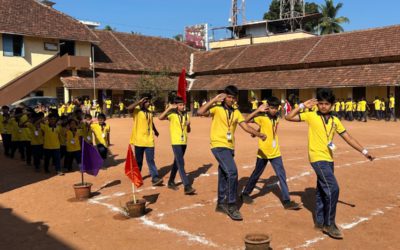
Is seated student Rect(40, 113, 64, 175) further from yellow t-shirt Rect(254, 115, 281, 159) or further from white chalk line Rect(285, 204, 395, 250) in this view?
white chalk line Rect(285, 204, 395, 250)


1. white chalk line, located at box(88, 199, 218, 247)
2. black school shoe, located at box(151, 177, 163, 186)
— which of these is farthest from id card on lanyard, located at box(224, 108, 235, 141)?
black school shoe, located at box(151, 177, 163, 186)

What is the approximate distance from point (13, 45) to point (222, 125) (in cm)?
2884

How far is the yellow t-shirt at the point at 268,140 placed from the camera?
6746mm

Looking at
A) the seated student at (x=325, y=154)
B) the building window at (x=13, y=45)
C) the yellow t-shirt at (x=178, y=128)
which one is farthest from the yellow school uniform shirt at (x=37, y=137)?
the building window at (x=13, y=45)

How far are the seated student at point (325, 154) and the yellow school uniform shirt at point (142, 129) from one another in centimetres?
356

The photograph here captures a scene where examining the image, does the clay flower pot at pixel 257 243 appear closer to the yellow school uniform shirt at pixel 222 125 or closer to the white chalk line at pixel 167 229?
the white chalk line at pixel 167 229

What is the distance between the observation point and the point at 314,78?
31.5 m

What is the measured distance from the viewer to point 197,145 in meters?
15.4

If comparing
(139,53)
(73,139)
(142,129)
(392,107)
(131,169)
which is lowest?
(131,169)

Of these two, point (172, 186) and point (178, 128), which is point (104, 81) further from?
point (178, 128)

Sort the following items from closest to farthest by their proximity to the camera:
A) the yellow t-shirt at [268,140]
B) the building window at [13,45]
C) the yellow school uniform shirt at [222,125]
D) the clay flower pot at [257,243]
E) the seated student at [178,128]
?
1. the clay flower pot at [257,243]
2. the yellow school uniform shirt at [222,125]
3. the yellow t-shirt at [268,140]
4. the seated student at [178,128]
5. the building window at [13,45]

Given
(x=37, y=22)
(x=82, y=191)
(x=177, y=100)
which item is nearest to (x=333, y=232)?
(x=177, y=100)

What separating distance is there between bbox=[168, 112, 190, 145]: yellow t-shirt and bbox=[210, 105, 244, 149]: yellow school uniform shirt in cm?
149

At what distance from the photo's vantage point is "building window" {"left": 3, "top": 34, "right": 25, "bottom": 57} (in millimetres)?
30234
